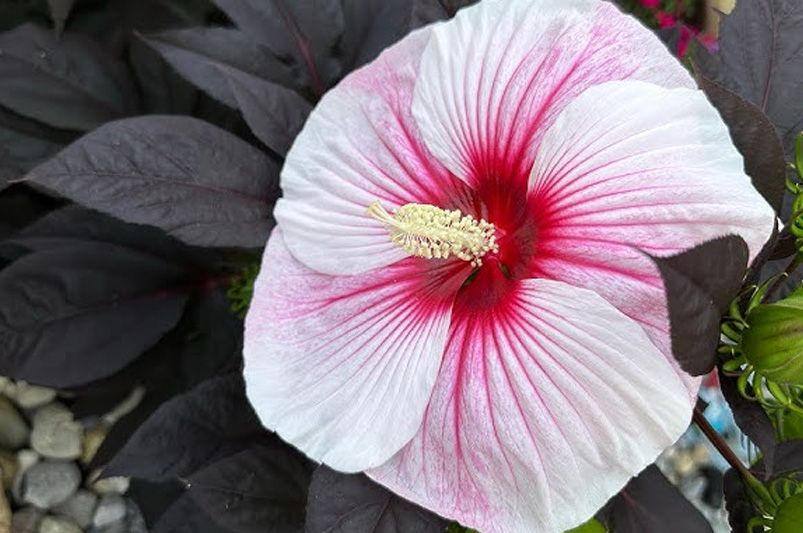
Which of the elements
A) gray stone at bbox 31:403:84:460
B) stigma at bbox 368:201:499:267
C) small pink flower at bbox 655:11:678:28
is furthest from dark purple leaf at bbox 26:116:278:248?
small pink flower at bbox 655:11:678:28

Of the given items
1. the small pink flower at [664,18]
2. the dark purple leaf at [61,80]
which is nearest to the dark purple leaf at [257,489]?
the dark purple leaf at [61,80]

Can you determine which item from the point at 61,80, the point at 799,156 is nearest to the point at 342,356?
the point at 799,156

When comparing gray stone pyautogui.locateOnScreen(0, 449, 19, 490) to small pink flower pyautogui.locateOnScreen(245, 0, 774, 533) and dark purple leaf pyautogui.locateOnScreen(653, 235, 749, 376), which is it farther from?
dark purple leaf pyautogui.locateOnScreen(653, 235, 749, 376)

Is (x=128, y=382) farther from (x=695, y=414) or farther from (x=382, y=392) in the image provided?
(x=695, y=414)

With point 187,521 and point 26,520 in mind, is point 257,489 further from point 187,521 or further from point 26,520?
point 26,520

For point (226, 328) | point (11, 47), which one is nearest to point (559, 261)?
point (226, 328)

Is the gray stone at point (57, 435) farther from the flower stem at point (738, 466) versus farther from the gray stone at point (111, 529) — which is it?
the flower stem at point (738, 466)
